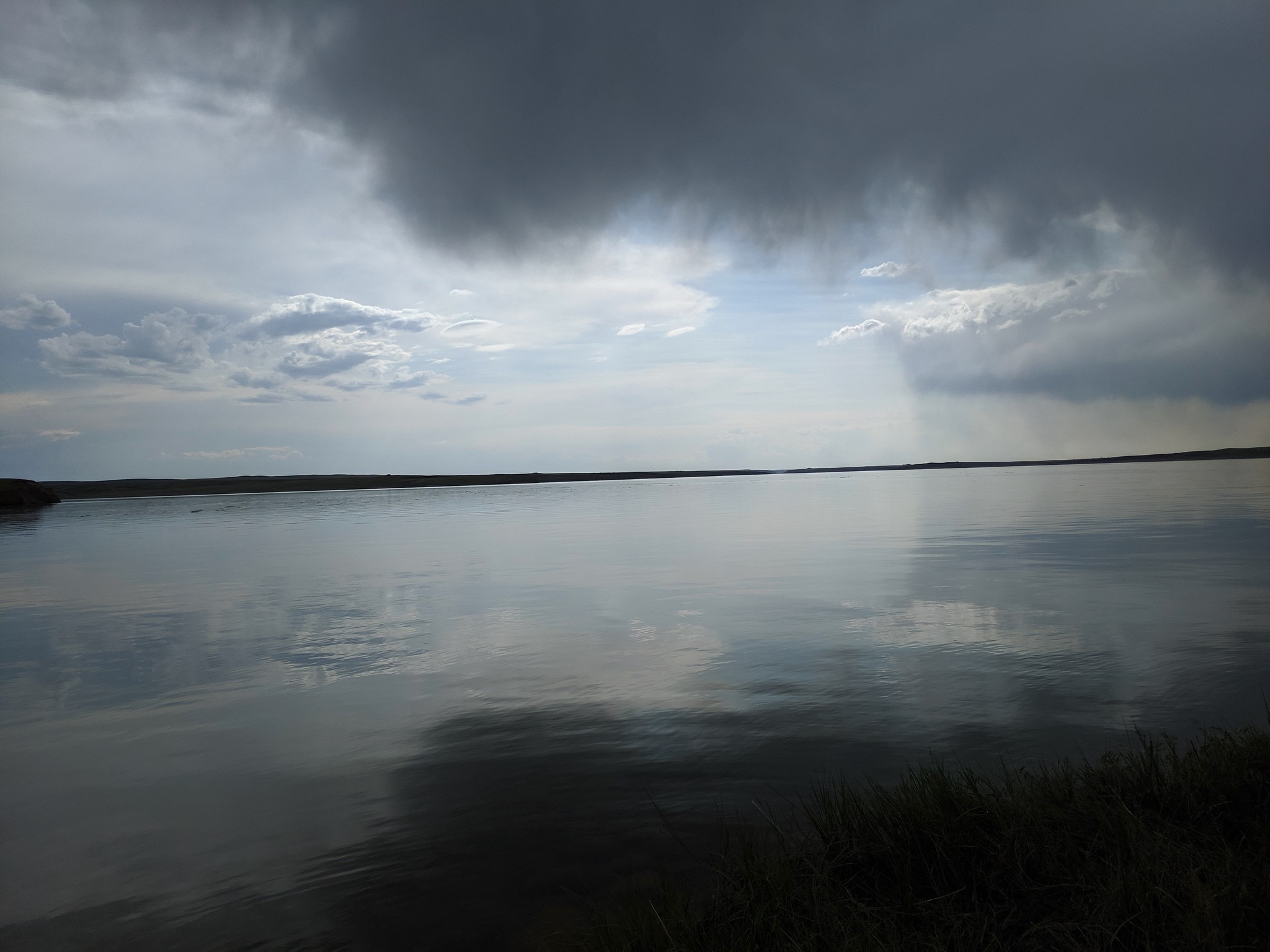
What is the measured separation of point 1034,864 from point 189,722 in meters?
9.83

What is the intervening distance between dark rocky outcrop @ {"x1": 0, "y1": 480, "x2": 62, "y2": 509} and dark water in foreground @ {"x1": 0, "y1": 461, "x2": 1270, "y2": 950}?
76387mm

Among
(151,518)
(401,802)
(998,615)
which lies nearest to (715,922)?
(401,802)

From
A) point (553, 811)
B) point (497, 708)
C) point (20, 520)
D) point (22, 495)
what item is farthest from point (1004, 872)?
point (22, 495)

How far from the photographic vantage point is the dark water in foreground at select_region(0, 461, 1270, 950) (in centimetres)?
591

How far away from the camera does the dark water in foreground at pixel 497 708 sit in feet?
19.4

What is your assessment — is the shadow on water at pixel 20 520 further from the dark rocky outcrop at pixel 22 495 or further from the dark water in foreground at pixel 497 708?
the dark water in foreground at pixel 497 708

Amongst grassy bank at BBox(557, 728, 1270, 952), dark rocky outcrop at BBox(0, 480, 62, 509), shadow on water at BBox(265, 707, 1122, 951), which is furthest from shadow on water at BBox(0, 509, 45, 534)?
grassy bank at BBox(557, 728, 1270, 952)

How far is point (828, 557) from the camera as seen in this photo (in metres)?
25.1

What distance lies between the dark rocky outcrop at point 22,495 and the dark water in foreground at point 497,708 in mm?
76387

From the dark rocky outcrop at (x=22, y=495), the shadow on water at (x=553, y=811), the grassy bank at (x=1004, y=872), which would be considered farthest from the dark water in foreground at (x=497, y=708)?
the dark rocky outcrop at (x=22, y=495)

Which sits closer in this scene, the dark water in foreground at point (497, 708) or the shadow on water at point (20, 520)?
the dark water in foreground at point (497, 708)

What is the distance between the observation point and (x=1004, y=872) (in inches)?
199

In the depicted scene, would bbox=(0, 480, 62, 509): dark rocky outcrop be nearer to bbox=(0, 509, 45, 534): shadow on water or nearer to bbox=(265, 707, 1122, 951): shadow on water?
bbox=(0, 509, 45, 534): shadow on water

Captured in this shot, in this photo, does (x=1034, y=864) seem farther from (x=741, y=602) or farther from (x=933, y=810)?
(x=741, y=602)
